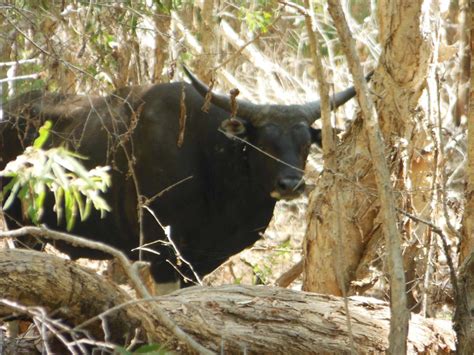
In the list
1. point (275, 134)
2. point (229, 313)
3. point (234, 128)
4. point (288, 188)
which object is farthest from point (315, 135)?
point (229, 313)

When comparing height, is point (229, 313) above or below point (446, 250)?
below

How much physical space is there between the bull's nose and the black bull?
0.01 metres

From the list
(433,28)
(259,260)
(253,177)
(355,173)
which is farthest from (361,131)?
(259,260)

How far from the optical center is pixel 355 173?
548cm

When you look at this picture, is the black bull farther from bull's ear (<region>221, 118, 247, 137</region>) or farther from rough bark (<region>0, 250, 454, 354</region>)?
rough bark (<region>0, 250, 454, 354</region>)

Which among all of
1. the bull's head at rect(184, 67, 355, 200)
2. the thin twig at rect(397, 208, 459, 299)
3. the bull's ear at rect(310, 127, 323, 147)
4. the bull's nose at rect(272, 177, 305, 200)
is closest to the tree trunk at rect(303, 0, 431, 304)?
the bull's nose at rect(272, 177, 305, 200)

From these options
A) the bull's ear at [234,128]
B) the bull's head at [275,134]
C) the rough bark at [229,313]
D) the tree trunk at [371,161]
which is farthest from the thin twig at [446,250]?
the bull's ear at [234,128]

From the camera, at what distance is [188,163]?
717cm

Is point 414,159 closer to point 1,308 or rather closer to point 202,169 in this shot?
point 202,169

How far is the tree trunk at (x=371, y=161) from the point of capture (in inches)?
210

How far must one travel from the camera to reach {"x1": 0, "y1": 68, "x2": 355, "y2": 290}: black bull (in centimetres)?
708

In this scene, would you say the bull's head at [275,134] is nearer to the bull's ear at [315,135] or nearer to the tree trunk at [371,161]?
the bull's ear at [315,135]

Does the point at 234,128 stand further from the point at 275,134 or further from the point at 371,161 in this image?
the point at 371,161

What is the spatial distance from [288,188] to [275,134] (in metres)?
0.60
